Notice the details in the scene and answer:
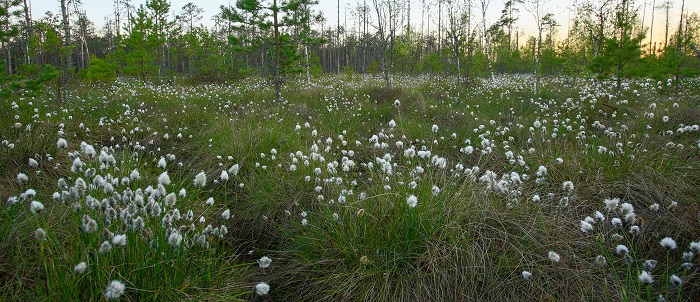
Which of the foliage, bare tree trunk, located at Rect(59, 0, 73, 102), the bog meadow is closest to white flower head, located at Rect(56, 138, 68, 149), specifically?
the bog meadow

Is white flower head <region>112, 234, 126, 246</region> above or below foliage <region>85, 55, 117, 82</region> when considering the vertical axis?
below

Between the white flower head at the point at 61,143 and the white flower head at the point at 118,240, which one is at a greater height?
the white flower head at the point at 61,143

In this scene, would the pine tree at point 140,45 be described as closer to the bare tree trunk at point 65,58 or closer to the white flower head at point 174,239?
the bare tree trunk at point 65,58

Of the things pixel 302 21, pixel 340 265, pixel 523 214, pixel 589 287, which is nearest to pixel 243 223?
pixel 340 265

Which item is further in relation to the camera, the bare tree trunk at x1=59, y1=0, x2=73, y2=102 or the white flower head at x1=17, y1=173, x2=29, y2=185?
the bare tree trunk at x1=59, y1=0, x2=73, y2=102

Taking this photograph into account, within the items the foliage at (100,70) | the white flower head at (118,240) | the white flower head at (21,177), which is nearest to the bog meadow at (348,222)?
A: the white flower head at (118,240)

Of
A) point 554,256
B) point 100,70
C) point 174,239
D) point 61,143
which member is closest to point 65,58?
point 100,70

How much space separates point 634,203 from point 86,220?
436 cm

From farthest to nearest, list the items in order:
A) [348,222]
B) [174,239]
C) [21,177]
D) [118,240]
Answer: [348,222]
[21,177]
[174,239]
[118,240]

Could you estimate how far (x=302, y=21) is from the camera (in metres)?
9.62

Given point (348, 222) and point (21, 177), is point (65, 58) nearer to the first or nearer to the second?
point (21, 177)

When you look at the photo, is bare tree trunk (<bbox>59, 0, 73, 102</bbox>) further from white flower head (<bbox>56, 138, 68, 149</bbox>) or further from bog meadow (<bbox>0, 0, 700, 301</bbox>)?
white flower head (<bbox>56, 138, 68, 149</bbox>)

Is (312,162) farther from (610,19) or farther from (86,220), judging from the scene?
(610,19)

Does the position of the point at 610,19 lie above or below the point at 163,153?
above
